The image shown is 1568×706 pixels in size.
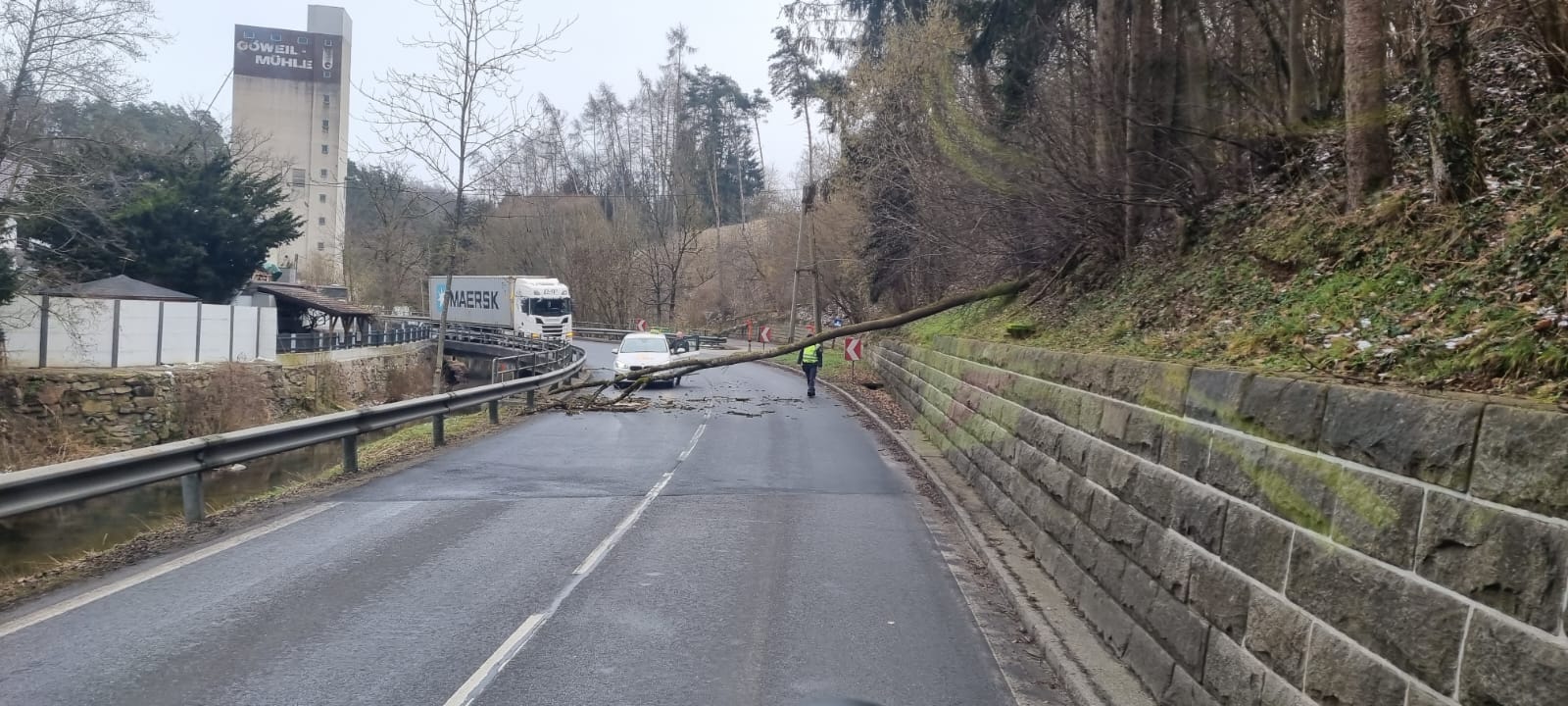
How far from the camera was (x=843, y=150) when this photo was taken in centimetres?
3688

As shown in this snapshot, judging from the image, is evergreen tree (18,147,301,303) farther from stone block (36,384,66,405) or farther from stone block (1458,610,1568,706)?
stone block (1458,610,1568,706)

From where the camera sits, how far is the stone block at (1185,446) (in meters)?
5.30

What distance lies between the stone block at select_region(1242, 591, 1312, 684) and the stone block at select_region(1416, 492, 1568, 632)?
75cm

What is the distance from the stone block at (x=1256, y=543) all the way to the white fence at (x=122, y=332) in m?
25.2

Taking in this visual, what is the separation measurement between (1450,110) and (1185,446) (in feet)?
14.0

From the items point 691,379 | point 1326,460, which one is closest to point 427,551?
point 1326,460

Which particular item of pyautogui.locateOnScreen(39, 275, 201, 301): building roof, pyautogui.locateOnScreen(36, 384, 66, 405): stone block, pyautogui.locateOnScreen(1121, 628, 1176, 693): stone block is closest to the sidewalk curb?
pyautogui.locateOnScreen(1121, 628, 1176, 693): stone block

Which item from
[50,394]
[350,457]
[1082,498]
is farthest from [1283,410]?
[50,394]

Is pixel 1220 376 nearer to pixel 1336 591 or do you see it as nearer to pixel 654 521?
pixel 1336 591

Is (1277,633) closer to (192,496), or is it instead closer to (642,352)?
(192,496)

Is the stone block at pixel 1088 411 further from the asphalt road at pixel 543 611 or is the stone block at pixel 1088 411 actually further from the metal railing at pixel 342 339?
the metal railing at pixel 342 339

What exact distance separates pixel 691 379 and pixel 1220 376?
3131 centimetres

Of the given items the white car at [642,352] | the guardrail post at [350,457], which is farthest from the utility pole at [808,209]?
the guardrail post at [350,457]

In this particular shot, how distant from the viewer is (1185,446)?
18.2ft
